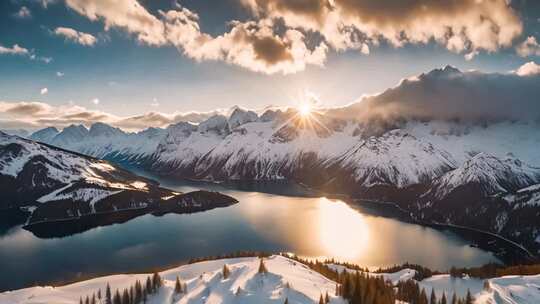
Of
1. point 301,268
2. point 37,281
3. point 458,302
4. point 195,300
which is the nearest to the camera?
point 195,300

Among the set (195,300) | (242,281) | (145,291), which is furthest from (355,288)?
(145,291)

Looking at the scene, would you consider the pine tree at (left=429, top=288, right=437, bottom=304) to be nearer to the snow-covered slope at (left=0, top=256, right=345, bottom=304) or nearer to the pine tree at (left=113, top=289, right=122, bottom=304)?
the snow-covered slope at (left=0, top=256, right=345, bottom=304)

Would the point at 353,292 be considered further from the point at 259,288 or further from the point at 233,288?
the point at 233,288

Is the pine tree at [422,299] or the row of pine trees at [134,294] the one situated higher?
the pine tree at [422,299]

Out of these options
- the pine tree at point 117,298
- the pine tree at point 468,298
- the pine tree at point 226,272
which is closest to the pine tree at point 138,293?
the pine tree at point 117,298

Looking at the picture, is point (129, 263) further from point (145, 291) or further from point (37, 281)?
point (145, 291)

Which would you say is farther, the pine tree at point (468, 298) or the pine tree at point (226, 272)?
the pine tree at point (468, 298)

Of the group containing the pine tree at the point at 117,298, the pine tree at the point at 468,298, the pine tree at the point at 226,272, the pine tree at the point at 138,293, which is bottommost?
the pine tree at the point at 117,298

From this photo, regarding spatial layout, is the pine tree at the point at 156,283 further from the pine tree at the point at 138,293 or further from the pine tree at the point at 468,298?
the pine tree at the point at 468,298
